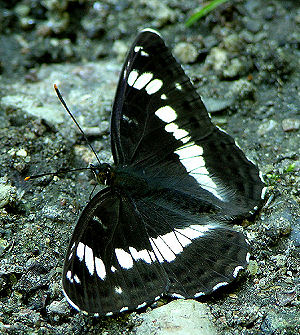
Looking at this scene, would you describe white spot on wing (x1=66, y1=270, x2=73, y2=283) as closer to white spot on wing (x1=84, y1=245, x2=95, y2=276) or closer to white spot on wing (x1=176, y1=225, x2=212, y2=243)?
white spot on wing (x1=84, y1=245, x2=95, y2=276)

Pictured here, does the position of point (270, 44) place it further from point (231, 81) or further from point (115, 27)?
point (115, 27)

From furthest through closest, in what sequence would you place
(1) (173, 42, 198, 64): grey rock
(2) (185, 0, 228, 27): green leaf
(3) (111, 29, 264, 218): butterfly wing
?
(1) (173, 42, 198, 64): grey rock, (2) (185, 0, 228, 27): green leaf, (3) (111, 29, 264, 218): butterfly wing

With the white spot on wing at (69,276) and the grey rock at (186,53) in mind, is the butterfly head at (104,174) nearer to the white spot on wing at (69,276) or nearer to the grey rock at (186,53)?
the white spot on wing at (69,276)

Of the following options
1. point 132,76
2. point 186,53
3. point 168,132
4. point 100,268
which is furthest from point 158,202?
point 186,53

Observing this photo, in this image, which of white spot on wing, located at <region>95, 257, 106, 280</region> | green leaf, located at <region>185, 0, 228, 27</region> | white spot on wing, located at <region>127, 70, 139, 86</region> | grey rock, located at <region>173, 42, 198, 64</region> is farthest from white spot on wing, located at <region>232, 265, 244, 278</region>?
green leaf, located at <region>185, 0, 228, 27</region>

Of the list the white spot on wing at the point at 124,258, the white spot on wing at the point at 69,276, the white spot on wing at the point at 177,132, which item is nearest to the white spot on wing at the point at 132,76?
the white spot on wing at the point at 177,132

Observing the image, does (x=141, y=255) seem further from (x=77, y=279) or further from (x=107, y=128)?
(x=107, y=128)
